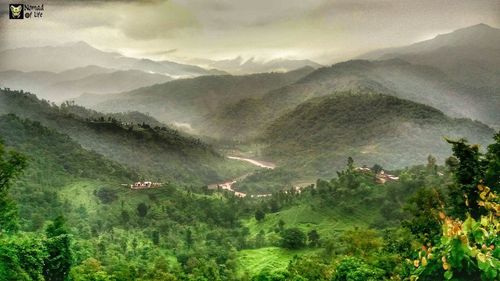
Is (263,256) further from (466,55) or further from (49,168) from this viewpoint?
(466,55)

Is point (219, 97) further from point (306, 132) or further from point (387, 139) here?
point (387, 139)

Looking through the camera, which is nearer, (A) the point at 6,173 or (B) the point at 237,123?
(A) the point at 6,173

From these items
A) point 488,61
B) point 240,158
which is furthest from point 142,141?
point 488,61

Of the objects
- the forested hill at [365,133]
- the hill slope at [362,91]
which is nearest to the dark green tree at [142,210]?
the forested hill at [365,133]

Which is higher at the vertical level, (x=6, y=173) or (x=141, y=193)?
(x=6, y=173)

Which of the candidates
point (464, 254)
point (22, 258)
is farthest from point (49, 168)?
point (464, 254)

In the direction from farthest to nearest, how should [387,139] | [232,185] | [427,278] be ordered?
[387,139] < [232,185] < [427,278]
